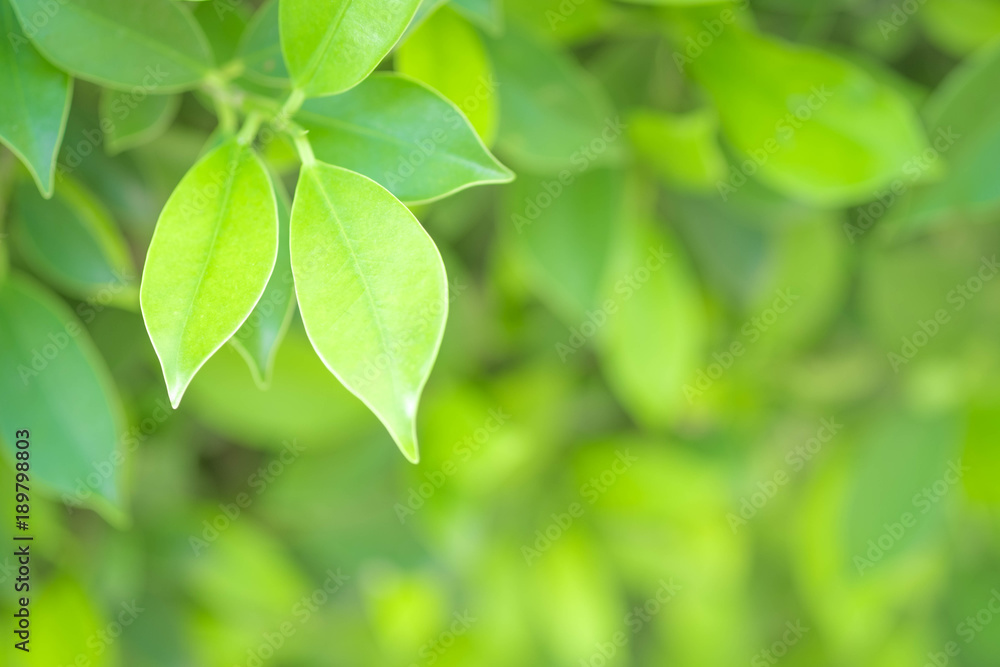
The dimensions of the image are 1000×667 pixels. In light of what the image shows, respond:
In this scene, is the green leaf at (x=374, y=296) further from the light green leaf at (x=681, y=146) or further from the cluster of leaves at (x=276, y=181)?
the light green leaf at (x=681, y=146)

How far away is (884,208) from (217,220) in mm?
717

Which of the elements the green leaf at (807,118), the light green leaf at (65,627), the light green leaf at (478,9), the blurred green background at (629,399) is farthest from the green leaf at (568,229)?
the light green leaf at (65,627)

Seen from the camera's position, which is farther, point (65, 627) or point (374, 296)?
point (65, 627)

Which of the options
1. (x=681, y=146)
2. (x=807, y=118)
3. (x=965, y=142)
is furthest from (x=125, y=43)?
(x=965, y=142)

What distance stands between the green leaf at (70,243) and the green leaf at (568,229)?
1.17 feet

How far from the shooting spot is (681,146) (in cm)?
67

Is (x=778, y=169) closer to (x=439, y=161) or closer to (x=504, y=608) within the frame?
(x=439, y=161)

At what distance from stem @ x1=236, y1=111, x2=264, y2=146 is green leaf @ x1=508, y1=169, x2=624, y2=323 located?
0.35 meters

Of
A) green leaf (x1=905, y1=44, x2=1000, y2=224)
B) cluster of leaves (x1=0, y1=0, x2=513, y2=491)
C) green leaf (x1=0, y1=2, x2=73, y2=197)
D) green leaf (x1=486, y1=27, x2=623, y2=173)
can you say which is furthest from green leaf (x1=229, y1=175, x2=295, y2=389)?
green leaf (x1=905, y1=44, x2=1000, y2=224)

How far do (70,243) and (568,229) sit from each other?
423 millimetres

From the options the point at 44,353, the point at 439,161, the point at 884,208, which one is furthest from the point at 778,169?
the point at 44,353

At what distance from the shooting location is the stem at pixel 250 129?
0.41m

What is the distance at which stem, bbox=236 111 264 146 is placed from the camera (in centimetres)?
41

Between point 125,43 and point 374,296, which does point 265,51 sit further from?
point 374,296
